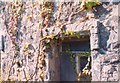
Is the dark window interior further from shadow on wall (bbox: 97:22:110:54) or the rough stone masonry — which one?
shadow on wall (bbox: 97:22:110:54)

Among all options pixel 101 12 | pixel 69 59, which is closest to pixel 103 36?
pixel 101 12

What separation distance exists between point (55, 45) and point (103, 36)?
31.2 inches

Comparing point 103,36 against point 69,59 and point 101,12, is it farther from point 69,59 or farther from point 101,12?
point 69,59

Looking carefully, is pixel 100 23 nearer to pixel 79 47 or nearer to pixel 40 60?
pixel 79 47

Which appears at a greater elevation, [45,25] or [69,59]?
[45,25]

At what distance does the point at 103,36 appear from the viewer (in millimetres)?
3518

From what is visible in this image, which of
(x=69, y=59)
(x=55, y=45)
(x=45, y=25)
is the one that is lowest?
(x=69, y=59)

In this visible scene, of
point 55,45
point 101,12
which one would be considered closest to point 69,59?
point 55,45

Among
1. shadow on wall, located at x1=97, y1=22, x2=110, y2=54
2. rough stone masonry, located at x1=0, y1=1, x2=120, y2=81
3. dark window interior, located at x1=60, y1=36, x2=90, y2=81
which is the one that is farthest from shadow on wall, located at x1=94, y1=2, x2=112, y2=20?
dark window interior, located at x1=60, y1=36, x2=90, y2=81

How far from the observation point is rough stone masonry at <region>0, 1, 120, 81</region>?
3457 mm

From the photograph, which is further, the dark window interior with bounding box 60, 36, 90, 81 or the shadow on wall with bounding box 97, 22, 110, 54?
the dark window interior with bounding box 60, 36, 90, 81

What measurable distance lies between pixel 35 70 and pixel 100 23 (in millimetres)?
1164

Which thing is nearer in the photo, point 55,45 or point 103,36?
point 103,36

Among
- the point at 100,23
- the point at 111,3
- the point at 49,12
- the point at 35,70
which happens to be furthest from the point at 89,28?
the point at 35,70
